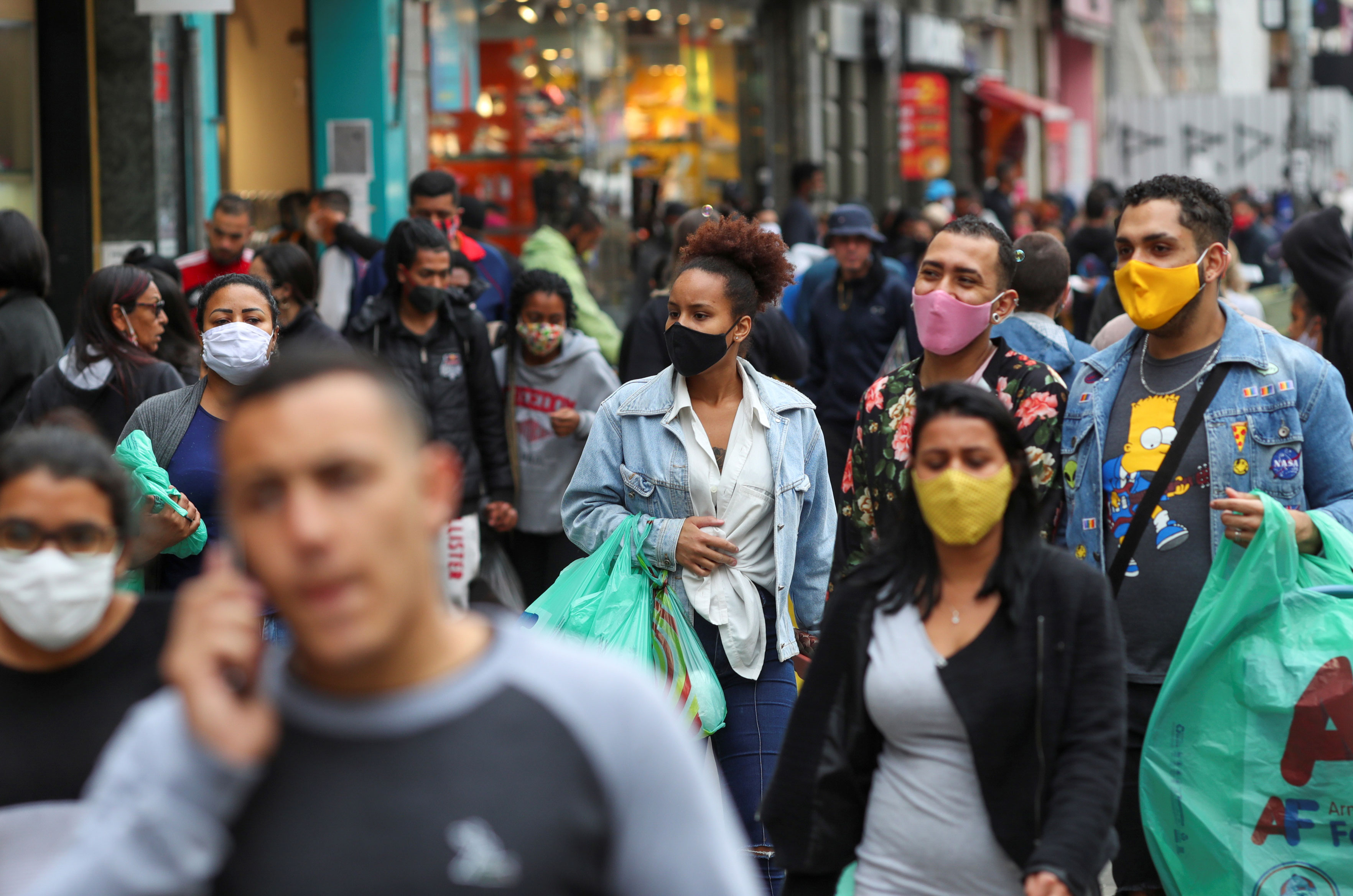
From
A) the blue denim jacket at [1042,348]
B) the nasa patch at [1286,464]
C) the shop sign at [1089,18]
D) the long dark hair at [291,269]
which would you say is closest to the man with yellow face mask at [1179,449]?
the nasa patch at [1286,464]

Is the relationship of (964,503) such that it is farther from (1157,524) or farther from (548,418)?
(548,418)

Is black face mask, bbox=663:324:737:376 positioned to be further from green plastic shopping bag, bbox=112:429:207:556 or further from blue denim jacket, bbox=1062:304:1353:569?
green plastic shopping bag, bbox=112:429:207:556

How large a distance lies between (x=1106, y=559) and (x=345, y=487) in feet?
9.64

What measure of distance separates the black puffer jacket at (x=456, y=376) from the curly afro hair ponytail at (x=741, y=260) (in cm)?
252

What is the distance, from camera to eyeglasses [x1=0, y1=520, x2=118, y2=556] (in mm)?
2570

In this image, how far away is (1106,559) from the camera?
4.32 meters

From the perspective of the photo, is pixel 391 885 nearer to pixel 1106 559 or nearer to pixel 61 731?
pixel 61 731

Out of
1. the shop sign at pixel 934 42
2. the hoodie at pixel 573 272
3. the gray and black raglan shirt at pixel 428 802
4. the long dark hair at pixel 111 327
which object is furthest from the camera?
the shop sign at pixel 934 42

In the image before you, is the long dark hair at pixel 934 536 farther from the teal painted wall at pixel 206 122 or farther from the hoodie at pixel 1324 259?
the teal painted wall at pixel 206 122

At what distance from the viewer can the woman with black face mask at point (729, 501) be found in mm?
4473

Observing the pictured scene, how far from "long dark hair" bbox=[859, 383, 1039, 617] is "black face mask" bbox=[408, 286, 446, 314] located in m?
4.20

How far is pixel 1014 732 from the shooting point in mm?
3039

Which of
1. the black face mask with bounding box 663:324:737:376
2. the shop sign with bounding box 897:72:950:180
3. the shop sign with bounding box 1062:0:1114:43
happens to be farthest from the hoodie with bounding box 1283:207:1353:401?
the shop sign with bounding box 1062:0:1114:43

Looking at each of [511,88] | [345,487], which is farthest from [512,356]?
[511,88]
